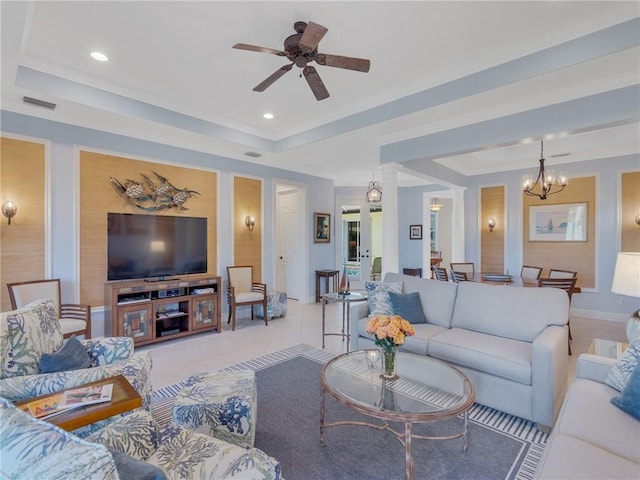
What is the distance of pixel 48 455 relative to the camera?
2.50 ft

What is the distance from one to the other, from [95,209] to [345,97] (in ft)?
11.2

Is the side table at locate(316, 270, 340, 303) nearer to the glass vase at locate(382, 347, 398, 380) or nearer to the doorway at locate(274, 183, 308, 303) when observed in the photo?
the doorway at locate(274, 183, 308, 303)

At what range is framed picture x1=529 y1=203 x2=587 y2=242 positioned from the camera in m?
5.78

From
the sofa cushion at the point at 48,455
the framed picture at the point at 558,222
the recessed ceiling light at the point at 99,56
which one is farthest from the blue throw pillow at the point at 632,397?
the framed picture at the point at 558,222

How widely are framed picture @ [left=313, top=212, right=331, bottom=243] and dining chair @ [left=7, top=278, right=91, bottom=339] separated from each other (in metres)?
4.34

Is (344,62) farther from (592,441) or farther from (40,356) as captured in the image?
(40,356)

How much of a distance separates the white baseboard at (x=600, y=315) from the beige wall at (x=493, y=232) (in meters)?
1.39

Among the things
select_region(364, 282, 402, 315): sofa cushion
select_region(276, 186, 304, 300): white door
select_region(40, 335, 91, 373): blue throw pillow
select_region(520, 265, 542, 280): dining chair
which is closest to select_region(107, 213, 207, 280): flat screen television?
select_region(40, 335, 91, 373): blue throw pillow

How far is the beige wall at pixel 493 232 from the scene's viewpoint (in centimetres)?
669

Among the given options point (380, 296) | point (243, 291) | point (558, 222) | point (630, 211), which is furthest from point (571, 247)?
point (243, 291)

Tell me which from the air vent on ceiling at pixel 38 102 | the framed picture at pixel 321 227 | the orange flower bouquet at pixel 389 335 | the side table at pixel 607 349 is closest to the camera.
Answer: the orange flower bouquet at pixel 389 335

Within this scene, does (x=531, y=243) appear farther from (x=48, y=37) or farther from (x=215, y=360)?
(x=48, y=37)

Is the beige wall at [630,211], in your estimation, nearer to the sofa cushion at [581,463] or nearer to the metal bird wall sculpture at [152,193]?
the sofa cushion at [581,463]

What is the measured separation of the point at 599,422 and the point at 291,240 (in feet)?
20.1
